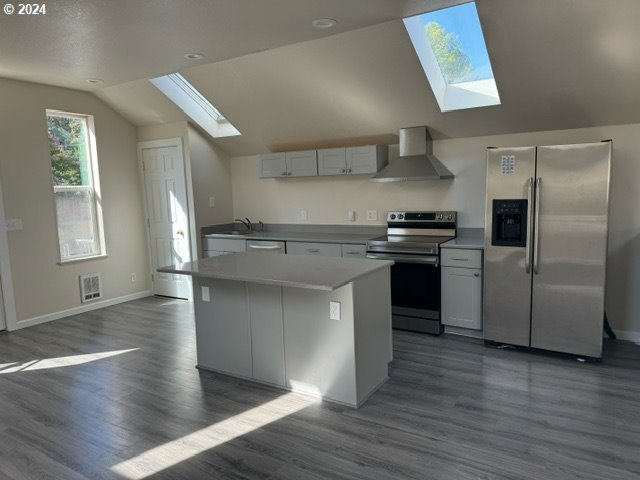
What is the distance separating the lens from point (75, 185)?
5465 millimetres

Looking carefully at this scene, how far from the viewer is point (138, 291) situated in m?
6.17

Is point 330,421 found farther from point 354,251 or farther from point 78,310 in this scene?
Result: point 78,310

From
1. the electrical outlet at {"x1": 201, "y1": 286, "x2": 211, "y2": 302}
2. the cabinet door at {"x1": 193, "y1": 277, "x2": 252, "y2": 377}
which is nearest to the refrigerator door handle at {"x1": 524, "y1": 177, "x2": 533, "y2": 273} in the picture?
the cabinet door at {"x1": 193, "y1": 277, "x2": 252, "y2": 377}

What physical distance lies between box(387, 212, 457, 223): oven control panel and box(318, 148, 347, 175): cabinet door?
747 millimetres

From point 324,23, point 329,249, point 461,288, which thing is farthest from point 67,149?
point 461,288

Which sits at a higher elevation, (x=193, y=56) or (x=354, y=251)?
(x=193, y=56)

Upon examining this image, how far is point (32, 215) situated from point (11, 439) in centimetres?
298

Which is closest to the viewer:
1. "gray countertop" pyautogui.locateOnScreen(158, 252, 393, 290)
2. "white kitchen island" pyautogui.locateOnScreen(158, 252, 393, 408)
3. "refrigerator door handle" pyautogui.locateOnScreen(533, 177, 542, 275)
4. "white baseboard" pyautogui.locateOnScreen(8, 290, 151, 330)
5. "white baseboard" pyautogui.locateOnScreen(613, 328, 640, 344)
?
"gray countertop" pyautogui.locateOnScreen(158, 252, 393, 290)

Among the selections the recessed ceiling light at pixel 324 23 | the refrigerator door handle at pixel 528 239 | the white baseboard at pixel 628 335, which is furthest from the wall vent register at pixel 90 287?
the white baseboard at pixel 628 335

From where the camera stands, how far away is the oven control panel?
4695mm

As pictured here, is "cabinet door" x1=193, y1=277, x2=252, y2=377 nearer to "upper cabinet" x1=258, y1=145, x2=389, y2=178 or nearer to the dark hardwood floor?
the dark hardwood floor

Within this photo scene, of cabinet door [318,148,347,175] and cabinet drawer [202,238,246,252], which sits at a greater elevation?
cabinet door [318,148,347,175]

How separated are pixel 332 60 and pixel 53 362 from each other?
3617mm

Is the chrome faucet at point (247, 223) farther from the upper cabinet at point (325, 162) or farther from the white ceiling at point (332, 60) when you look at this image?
the white ceiling at point (332, 60)
